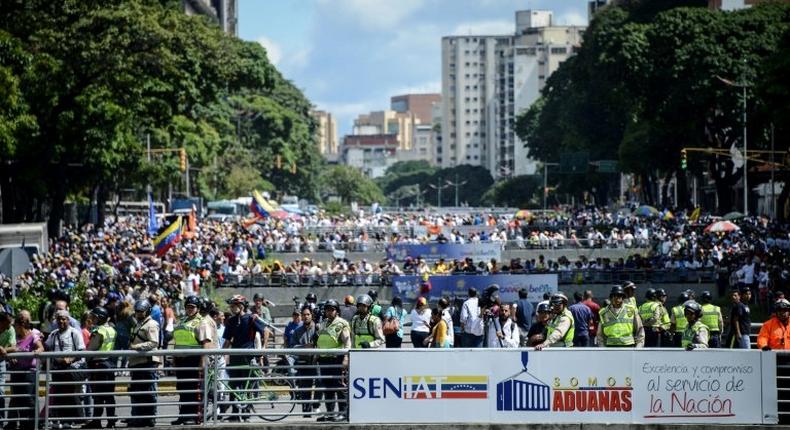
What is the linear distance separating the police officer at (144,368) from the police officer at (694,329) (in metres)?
6.38

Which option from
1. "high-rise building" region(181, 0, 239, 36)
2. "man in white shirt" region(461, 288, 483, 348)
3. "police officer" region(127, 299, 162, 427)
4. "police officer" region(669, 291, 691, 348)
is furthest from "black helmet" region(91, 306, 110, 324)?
"high-rise building" region(181, 0, 239, 36)

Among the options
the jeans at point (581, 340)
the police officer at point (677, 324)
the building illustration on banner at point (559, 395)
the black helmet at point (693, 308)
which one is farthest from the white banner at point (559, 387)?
the police officer at point (677, 324)


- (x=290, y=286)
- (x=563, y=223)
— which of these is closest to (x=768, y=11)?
(x=563, y=223)

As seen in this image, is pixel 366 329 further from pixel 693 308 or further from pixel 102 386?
pixel 693 308

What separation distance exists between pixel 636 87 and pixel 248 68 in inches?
770

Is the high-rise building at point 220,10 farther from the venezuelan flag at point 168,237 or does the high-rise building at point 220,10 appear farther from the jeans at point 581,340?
the jeans at point 581,340

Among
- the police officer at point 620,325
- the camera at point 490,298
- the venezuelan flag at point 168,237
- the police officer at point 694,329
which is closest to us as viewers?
the police officer at point 620,325

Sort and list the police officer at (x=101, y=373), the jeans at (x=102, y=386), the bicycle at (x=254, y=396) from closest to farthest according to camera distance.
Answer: the bicycle at (x=254, y=396) < the police officer at (x=101, y=373) < the jeans at (x=102, y=386)

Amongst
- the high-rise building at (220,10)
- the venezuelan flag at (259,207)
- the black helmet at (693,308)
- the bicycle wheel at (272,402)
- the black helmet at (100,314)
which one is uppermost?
the high-rise building at (220,10)

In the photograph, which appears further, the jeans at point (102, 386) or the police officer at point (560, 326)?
the police officer at point (560, 326)

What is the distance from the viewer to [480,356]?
18375mm

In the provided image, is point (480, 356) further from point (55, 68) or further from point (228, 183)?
point (228, 183)

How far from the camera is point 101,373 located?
1916cm

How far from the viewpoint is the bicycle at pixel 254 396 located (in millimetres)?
18297
